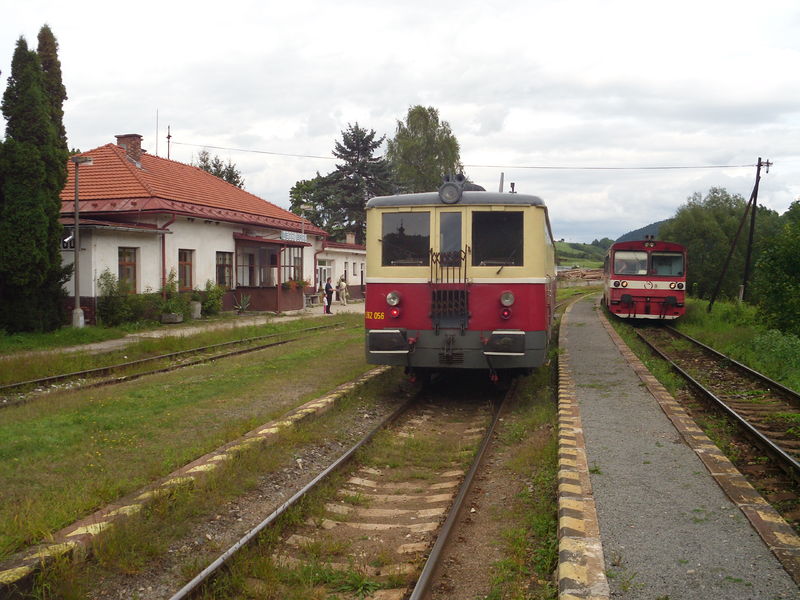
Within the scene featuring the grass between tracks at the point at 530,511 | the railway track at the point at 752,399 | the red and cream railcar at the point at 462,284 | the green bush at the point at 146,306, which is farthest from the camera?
the green bush at the point at 146,306

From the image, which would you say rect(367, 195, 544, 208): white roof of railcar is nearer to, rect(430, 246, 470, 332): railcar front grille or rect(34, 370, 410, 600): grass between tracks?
rect(430, 246, 470, 332): railcar front grille

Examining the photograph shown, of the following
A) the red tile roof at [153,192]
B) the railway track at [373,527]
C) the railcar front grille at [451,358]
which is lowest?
the railway track at [373,527]

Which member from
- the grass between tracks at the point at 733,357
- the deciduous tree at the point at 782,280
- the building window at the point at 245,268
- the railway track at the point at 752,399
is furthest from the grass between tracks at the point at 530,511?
the building window at the point at 245,268

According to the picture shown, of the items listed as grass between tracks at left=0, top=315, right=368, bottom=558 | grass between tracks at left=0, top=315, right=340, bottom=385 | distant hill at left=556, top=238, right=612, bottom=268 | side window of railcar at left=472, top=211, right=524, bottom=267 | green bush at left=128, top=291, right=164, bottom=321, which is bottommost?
grass between tracks at left=0, top=315, right=368, bottom=558

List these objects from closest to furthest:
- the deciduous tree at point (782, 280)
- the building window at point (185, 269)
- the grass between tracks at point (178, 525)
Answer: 1. the grass between tracks at point (178, 525)
2. the deciduous tree at point (782, 280)
3. the building window at point (185, 269)

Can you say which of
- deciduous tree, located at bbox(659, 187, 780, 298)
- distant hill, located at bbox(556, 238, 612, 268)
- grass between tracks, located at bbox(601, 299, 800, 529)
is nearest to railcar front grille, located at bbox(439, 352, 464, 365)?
grass between tracks, located at bbox(601, 299, 800, 529)

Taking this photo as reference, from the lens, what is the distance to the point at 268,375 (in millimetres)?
11688

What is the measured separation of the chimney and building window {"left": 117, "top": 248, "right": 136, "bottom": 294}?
6.83 m

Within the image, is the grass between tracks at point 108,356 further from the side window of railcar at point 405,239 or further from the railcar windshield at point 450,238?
the railcar windshield at point 450,238

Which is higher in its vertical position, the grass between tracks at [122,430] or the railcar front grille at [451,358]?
the railcar front grille at [451,358]

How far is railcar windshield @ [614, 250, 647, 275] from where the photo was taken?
21828mm

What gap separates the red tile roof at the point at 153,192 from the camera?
2253 centimetres

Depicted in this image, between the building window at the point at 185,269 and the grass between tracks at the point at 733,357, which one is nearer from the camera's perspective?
the grass between tracks at the point at 733,357

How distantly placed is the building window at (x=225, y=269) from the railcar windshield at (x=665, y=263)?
608 inches
